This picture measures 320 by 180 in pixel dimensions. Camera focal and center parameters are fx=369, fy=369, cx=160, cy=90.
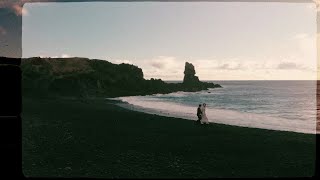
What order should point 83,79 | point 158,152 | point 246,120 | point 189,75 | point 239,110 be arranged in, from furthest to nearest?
point 189,75 → point 83,79 → point 239,110 → point 246,120 → point 158,152

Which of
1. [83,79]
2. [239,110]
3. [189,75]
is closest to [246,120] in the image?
[239,110]

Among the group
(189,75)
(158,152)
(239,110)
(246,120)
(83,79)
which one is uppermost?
(189,75)

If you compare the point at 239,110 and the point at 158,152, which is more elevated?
the point at 239,110

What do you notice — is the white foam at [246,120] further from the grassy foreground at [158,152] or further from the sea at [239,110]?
the grassy foreground at [158,152]

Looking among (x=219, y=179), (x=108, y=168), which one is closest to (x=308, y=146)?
(x=219, y=179)

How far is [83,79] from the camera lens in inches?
1695

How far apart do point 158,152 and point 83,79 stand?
32073 mm

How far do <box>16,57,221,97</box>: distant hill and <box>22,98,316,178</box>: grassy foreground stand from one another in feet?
60.1

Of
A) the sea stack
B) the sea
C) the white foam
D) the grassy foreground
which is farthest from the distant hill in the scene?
the grassy foreground

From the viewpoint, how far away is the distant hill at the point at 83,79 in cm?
3778

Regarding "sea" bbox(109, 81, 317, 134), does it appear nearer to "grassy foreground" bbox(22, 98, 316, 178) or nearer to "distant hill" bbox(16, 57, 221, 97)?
"distant hill" bbox(16, 57, 221, 97)

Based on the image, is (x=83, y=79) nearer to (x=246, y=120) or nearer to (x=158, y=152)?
(x=246, y=120)

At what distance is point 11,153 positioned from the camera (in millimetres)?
7051

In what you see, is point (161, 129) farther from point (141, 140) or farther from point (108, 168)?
point (108, 168)
